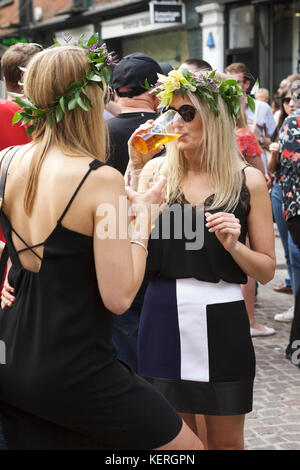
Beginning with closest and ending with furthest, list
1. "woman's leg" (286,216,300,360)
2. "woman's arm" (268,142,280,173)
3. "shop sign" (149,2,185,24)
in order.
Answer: "woman's leg" (286,216,300,360) → "woman's arm" (268,142,280,173) → "shop sign" (149,2,185,24)

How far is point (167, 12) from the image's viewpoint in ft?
60.1

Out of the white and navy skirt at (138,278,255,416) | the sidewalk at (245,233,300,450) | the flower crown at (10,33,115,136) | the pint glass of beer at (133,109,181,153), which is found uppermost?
the flower crown at (10,33,115,136)

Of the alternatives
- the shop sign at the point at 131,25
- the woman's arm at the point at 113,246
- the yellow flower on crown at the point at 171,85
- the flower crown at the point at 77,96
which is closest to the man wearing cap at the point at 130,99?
the yellow flower on crown at the point at 171,85

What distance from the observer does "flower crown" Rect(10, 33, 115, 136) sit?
2.30 metres

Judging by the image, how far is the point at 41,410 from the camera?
223 cm

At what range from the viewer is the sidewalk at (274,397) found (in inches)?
174

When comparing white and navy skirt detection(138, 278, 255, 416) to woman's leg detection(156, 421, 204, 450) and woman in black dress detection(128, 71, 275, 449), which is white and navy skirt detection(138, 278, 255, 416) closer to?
woman in black dress detection(128, 71, 275, 449)

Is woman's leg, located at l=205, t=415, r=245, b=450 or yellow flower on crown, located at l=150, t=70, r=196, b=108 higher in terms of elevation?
yellow flower on crown, located at l=150, t=70, r=196, b=108

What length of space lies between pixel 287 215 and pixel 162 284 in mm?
2844

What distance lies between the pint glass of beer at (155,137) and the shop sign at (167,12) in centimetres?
1586

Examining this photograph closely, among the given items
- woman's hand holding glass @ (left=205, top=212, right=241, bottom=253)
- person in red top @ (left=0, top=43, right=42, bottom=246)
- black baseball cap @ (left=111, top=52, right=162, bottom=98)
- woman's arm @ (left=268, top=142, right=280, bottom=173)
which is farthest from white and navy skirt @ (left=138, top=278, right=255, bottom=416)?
woman's arm @ (left=268, top=142, right=280, bottom=173)

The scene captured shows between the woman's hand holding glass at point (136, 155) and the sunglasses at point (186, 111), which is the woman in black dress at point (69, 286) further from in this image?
the sunglasses at point (186, 111)

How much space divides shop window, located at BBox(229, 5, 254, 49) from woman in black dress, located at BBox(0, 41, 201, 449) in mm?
15048
